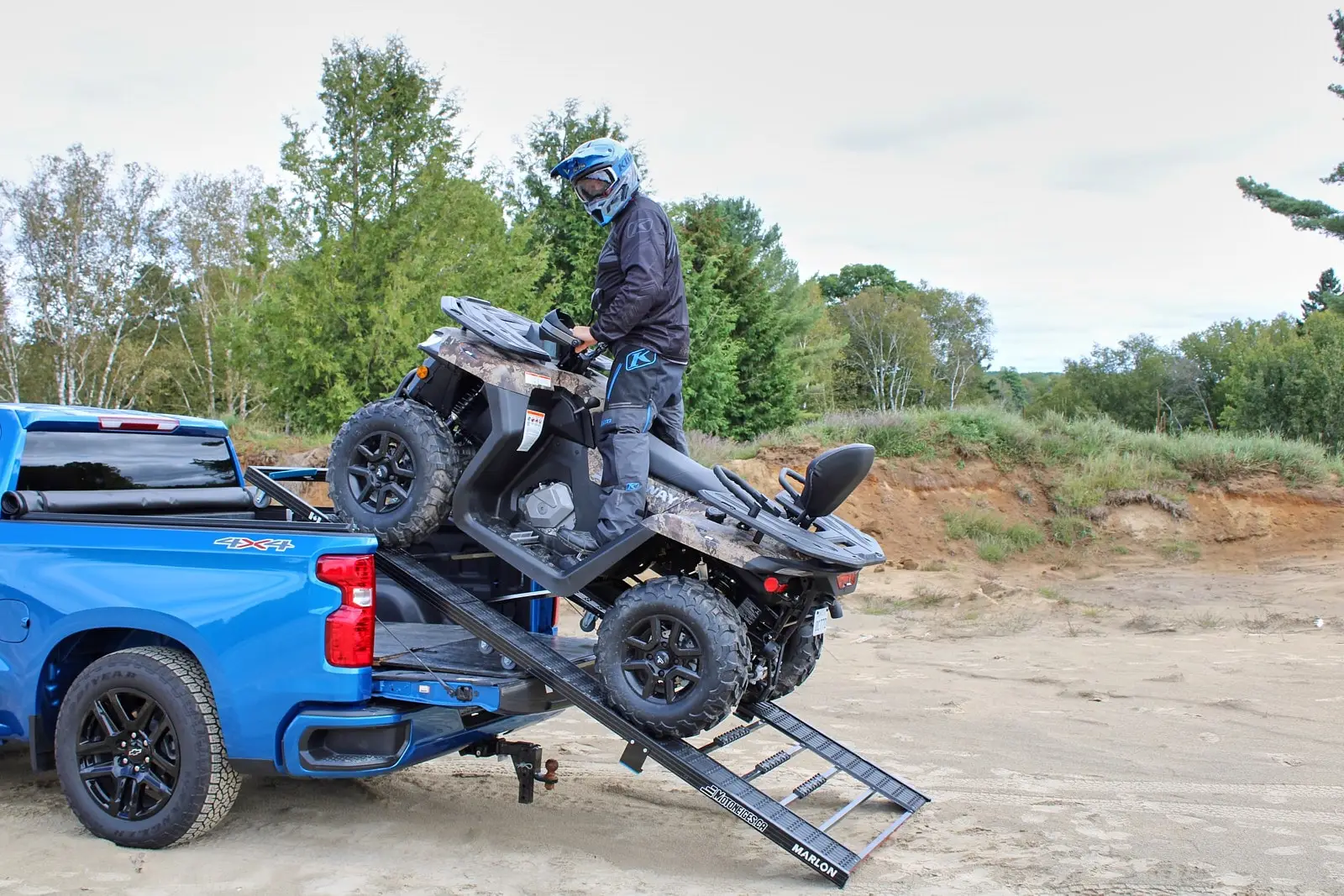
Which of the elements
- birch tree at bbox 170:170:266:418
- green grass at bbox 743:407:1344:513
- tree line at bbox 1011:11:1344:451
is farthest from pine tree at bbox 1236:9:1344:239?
birch tree at bbox 170:170:266:418

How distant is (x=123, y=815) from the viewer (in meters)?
4.94

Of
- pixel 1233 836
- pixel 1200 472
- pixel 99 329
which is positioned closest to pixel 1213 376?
pixel 1200 472

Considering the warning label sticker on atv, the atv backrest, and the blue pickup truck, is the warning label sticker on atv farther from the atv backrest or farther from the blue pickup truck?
the atv backrest

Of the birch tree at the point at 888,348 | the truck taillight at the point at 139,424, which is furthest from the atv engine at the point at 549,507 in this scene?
the birch tree at the point at 888,348

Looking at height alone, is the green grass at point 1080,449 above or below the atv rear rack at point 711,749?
above

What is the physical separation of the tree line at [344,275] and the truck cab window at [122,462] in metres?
11.1

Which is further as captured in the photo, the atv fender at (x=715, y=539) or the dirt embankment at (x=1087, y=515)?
the dirt embankment at (x=1087, y=515)

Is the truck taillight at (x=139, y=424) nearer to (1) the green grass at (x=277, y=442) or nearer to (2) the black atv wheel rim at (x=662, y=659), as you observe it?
(2) the black atv wheel rim at (x=662, y=659)

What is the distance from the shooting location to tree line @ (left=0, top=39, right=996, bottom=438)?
1777 centimetres

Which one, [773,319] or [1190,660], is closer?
[1190,660]

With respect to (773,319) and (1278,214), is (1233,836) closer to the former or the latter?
(1278,214)

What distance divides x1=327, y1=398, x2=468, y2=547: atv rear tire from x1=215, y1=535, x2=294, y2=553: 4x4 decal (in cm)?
86

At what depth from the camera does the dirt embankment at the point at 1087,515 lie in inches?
699

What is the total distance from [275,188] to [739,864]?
52.2ft
